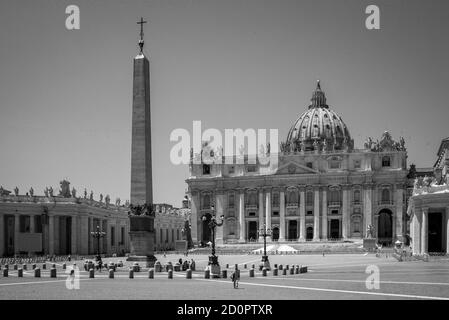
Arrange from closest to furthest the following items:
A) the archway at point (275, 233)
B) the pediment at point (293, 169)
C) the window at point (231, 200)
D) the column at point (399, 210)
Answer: the column at point (399, 210), the pediment at point (293, 169), the archway at point (275, 233), the window at point (231, 200)

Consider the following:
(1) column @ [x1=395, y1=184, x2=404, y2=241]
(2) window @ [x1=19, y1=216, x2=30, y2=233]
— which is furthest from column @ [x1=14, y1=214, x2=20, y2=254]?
(1) column @ [x1=395, y1=184, x2=404, y2=241]

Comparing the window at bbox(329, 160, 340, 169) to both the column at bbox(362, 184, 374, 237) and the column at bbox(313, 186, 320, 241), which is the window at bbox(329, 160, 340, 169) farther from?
the column at bbox(362, 184, 374, 237)

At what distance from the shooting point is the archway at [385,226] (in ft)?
398

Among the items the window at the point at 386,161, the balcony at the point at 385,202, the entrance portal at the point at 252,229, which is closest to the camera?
the balcony at the point at 385,202

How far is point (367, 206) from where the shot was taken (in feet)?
386

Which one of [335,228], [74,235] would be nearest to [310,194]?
[335,228]

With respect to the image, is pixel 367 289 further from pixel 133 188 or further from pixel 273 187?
pixel 273 187

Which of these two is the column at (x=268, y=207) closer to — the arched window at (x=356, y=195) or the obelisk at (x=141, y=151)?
the arched window at (x=356, y=195)

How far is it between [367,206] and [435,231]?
54600 millimetres

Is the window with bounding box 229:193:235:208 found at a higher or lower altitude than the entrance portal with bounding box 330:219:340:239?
higher

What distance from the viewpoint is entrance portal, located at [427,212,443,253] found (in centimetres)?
6278

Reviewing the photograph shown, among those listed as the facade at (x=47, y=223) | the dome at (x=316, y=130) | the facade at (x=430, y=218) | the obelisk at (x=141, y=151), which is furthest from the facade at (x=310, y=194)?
the obelisk at (x=141, y=151)

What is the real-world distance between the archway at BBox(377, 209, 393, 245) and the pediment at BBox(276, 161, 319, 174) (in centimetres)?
1389
